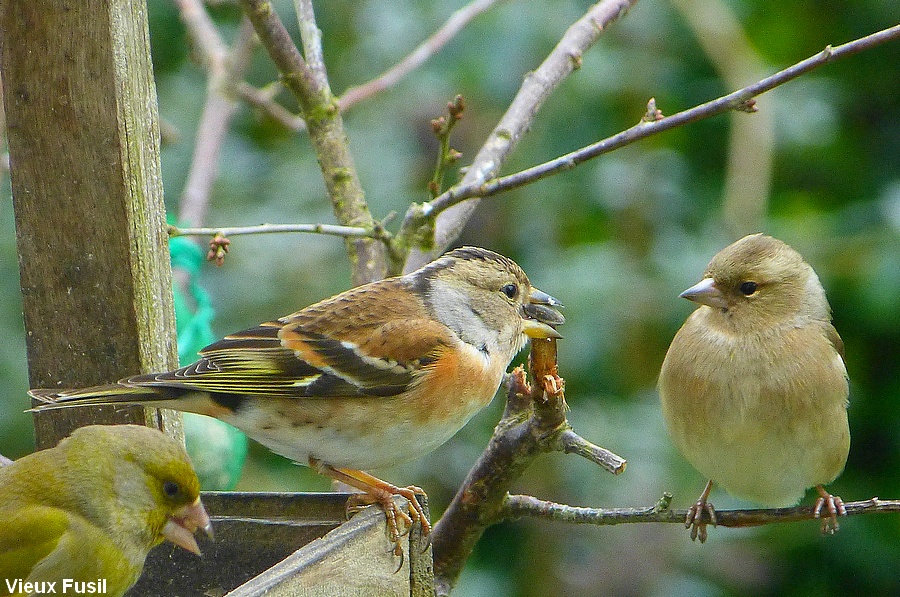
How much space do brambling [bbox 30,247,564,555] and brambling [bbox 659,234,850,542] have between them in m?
0.61

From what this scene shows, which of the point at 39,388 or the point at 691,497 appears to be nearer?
the point at 39,388

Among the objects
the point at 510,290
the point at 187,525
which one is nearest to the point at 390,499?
the point at 187,525

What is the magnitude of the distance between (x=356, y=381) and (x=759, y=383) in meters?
1.23

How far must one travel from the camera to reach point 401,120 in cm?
566

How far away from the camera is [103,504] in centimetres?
274

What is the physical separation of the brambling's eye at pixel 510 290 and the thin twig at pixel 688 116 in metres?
0.50

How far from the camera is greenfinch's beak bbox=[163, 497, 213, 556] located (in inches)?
105

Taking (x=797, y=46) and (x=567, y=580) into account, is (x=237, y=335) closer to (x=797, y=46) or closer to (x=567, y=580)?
(x=567, y=580)

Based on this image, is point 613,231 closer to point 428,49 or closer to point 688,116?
point 428,49

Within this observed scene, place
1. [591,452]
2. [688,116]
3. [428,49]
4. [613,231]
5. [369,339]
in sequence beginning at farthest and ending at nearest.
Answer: [613,231] → [428,49] → [369,339] → [688,116] → [591,452]

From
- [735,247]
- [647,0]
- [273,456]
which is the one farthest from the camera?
[647,0]

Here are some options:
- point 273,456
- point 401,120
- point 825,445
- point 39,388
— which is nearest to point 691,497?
point 825,445

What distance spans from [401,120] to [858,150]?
2433 millimetres

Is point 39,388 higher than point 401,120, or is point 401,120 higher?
point 401,120
